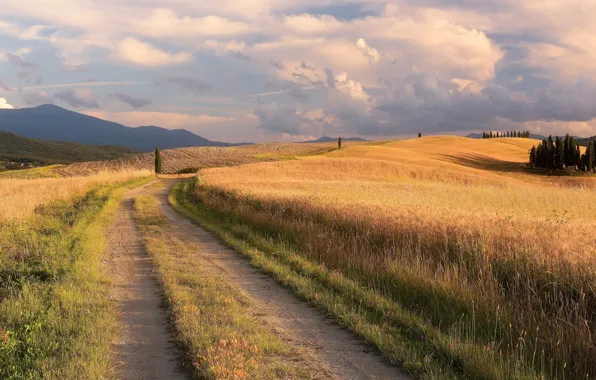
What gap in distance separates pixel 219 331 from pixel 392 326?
9.29 ft

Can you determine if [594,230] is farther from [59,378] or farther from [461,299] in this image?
[59,378]

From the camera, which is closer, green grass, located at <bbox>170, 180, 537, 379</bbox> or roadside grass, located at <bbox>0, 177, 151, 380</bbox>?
green grass, located at <bbox>170, 180, 537, 379</bbox>

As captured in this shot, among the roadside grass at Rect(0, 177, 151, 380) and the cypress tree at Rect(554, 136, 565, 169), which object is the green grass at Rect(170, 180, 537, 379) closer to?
the roadside grass at Rect(0, 177, 151, 380)

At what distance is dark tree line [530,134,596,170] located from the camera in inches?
3238

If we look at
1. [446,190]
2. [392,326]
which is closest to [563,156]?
[446,190]

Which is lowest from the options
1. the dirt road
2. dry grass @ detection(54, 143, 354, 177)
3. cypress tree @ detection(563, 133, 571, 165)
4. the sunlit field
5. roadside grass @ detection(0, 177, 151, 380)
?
the dirt road

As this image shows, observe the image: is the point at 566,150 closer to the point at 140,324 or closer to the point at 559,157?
the point at 559,157

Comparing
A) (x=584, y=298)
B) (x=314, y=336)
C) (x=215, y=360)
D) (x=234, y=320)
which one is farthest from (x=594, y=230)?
(x=215, y=360)

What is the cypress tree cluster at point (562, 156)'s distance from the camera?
8250cm

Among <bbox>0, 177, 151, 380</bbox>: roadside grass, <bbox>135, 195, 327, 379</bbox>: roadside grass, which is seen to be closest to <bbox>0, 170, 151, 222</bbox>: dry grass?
<bbox>0, 177, 151, 380</bbox>: roadside grass

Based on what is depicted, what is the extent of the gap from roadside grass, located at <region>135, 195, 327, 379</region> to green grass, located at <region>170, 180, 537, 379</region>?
1.29 metres

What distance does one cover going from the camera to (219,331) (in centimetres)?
659

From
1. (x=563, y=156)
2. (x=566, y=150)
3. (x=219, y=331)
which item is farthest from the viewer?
(x=566, y=150)

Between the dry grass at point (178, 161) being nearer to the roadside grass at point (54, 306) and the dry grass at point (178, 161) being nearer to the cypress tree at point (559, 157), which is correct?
the cypress tree at point (559, 157)
